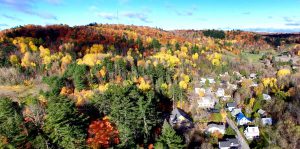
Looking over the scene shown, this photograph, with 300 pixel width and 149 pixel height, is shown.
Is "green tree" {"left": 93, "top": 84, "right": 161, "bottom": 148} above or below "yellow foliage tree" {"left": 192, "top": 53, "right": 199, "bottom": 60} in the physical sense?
below

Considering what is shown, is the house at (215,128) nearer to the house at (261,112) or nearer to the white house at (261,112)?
the house at (261,112)

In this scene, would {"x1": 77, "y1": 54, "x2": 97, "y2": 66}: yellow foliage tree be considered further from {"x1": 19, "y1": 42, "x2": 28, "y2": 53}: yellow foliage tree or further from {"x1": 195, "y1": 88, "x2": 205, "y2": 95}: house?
{"x1": 195, "y1": 88, "x2": 205, "y2": 95}: house

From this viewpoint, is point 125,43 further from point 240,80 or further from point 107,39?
point 240,80

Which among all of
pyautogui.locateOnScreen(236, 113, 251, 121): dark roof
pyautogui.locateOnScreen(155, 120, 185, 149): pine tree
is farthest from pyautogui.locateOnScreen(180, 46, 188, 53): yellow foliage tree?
pyautogui.locateOnScreen(155, 120, 185, 149): pine tree

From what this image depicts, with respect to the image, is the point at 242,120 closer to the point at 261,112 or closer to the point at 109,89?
the point at 261,112

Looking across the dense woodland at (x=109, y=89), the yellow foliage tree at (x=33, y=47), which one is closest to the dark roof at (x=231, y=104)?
the dense woodland at (x=109, y=89)
